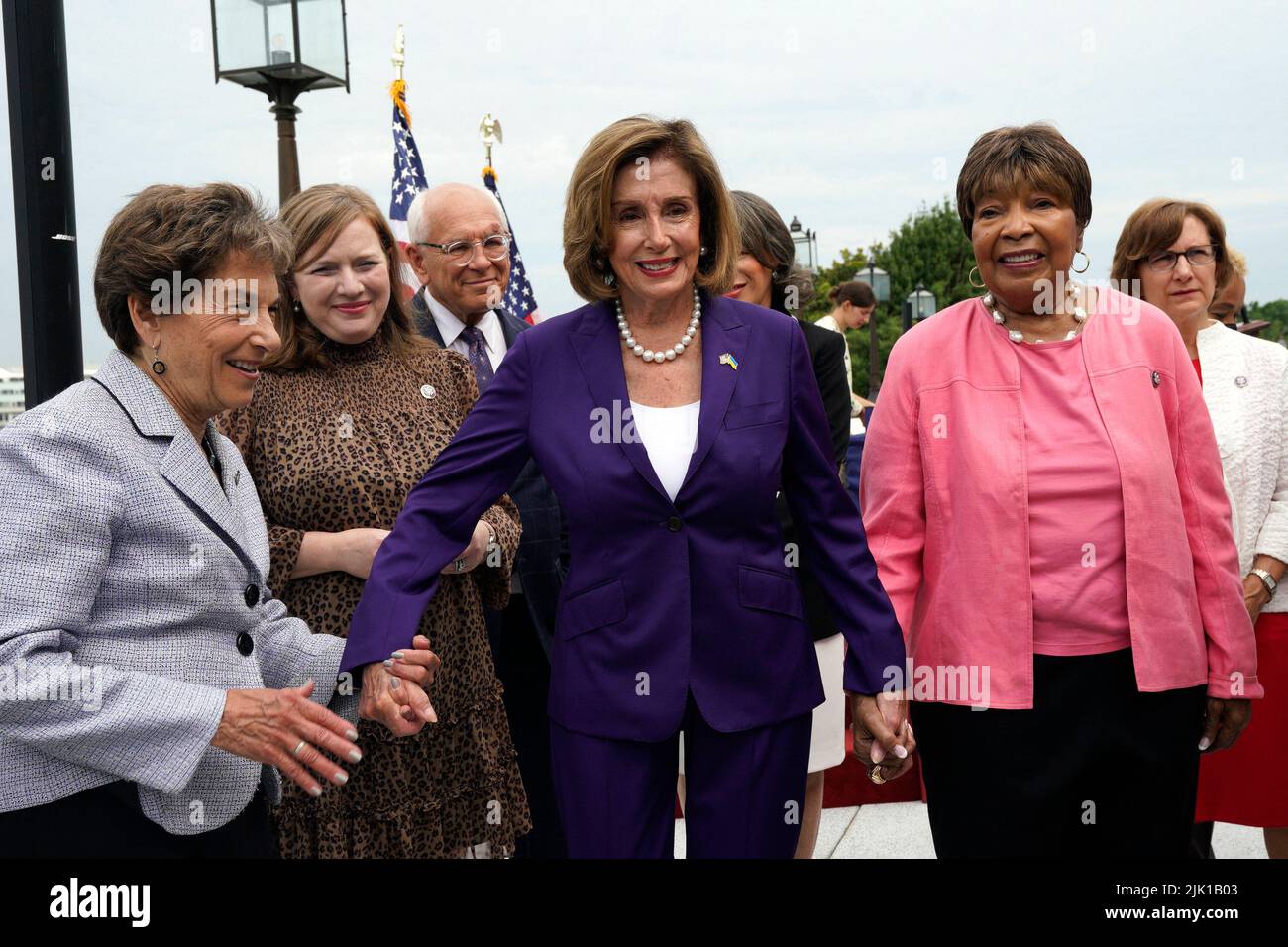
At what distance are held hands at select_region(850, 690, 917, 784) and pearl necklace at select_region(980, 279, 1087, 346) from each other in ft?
2.92

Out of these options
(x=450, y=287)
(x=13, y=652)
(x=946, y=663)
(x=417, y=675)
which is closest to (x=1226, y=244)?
(x=946, y=663)

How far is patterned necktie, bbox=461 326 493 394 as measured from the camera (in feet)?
13.0

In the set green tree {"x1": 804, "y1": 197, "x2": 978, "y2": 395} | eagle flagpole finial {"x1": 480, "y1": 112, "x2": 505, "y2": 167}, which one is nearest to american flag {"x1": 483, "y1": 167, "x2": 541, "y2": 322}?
eagle flagpole finial {"x1": 480, "y1": 112, "x2": 505, "y2": 167}

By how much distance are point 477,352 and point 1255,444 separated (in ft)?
7.95

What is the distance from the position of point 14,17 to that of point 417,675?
6.15 ft

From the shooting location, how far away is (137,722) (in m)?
2.10

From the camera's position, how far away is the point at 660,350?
2.66m

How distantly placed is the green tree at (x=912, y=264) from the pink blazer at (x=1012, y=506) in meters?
39.4

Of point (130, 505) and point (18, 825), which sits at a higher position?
point (130, 505)

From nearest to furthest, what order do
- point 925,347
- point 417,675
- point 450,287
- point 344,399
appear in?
point 417,675 → point 925,347 → point 344,399 → point 450,287

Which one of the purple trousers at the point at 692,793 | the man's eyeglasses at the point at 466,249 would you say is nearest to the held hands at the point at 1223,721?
the purple trousers at the point at 692,793

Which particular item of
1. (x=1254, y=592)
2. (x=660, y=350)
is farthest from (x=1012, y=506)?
(x=1254, y=592)

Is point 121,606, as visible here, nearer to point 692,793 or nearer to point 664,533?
point 664,533
